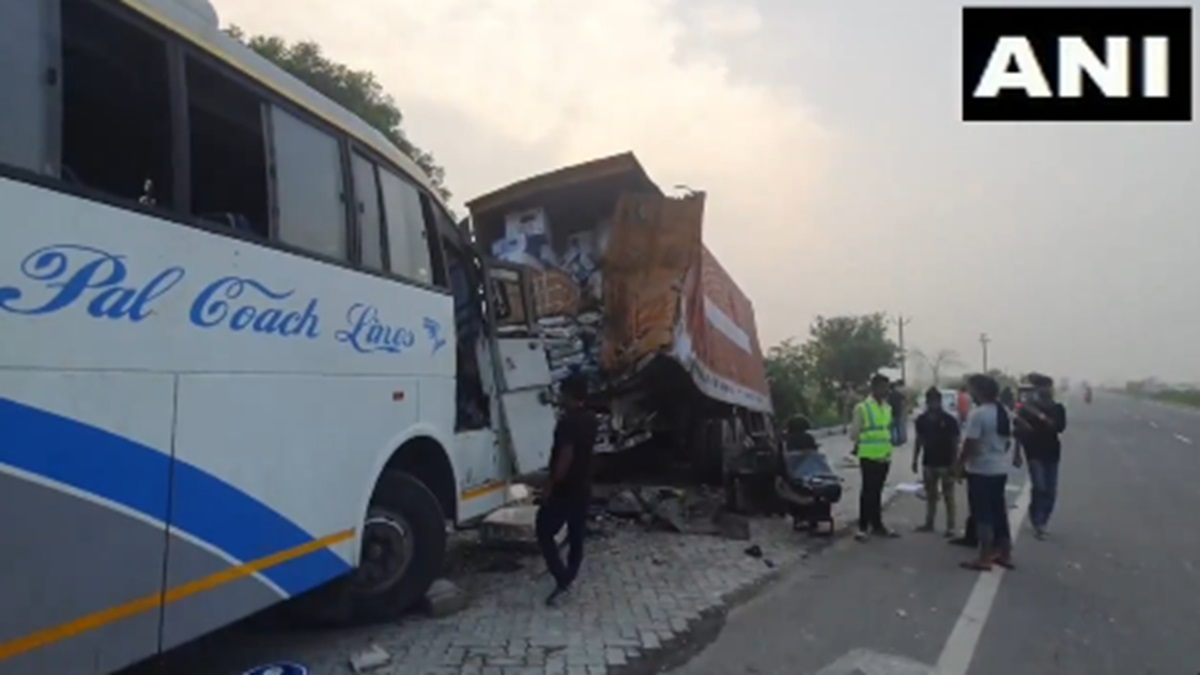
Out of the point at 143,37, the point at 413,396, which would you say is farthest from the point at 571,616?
the point at 143,37

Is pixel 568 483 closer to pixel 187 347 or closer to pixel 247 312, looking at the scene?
pixel 247 312

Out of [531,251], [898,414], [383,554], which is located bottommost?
[898,414]

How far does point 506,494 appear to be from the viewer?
6.32 m

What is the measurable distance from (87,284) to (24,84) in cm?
67

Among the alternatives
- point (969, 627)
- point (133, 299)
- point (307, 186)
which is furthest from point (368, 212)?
point (969, 627)

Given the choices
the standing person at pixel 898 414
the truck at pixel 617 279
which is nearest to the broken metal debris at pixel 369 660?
the truck at pixel 617 279

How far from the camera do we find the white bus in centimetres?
269

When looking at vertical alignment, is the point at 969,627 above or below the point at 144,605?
below

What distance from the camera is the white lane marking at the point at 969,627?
4715 mm

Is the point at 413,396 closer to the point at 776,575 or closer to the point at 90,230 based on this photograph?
the point at 90,230

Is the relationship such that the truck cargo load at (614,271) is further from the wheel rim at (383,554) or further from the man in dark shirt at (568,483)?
the wheel rim at (383,554)

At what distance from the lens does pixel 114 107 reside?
3189 mm

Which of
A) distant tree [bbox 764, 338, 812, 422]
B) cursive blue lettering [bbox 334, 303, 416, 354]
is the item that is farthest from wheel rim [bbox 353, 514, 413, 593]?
distant tree [bbox 764, 338, 812, 422]

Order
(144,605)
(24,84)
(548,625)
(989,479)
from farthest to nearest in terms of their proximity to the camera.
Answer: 1. (989,479)
2. (548,625)
3. (144,605)
4. (24,84)
